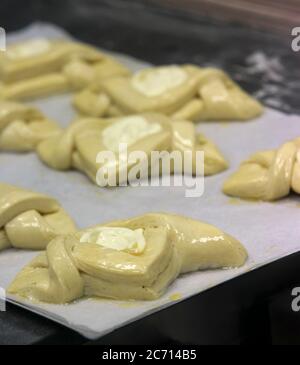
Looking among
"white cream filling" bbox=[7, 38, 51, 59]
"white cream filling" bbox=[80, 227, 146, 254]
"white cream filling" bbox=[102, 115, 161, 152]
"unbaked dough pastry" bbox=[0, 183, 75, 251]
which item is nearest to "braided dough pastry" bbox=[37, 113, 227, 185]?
"white cream filling" bbox=[102, 115, 161, 152]

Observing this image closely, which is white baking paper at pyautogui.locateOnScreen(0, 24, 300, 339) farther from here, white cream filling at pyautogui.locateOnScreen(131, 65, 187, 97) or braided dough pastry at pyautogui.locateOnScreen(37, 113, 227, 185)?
white cream filling at pyautogui.locateOnScreen(131, 65, 187, 97)

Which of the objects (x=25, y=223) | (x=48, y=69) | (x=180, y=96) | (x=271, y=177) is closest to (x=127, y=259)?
(x=25, y=223)

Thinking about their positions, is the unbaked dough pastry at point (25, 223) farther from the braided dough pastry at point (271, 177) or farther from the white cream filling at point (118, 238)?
the braided dough pastry at point (271, 177)

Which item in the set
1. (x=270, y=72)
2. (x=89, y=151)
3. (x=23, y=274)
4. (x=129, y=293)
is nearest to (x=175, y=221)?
(x=129, y=293)

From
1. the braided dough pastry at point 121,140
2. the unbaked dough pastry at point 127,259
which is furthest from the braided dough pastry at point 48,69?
the unbaked dough pastry at point 127,259
